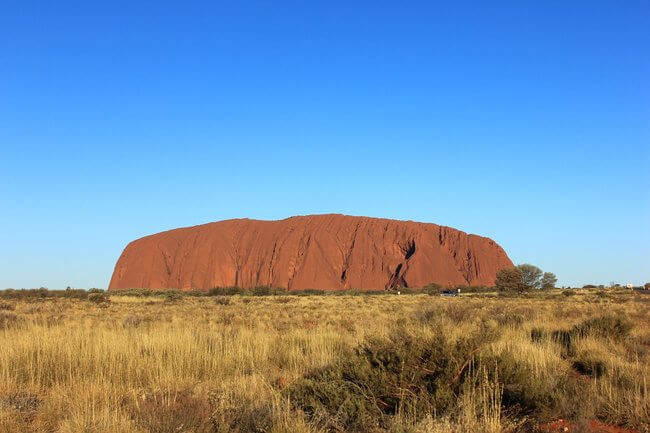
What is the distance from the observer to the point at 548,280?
6900cm

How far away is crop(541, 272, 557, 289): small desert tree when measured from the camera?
6736 cm

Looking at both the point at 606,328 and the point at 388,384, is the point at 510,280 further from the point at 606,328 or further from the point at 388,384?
the point at 388,384

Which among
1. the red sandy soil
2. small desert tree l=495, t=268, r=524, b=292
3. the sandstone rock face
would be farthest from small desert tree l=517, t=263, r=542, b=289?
the red sandy soil

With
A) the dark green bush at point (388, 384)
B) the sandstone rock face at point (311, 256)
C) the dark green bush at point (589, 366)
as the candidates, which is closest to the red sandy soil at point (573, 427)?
the dark green bush at point (388, 384)

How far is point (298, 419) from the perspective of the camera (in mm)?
4262

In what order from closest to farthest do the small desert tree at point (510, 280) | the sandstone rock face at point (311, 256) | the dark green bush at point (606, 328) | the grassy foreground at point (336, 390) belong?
the grassy foreground at point (336, 390) → the dark green bush at point (606, 328) → the small desert tree at point (510, 280) → the sandstone rock face at point (311, 256)

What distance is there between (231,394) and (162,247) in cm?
9598

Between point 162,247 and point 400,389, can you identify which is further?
point 162,247

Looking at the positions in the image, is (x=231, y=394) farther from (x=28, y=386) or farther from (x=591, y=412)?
(x=591, y=412)

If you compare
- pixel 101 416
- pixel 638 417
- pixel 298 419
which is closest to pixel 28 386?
pixel 101 416

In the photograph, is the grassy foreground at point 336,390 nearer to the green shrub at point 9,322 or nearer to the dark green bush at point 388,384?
the dark green bush at point 388,384

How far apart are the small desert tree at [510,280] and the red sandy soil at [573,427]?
50852mm

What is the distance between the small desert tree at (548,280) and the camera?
67363 millimetres

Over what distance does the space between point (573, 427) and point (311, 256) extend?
83.7 metres
